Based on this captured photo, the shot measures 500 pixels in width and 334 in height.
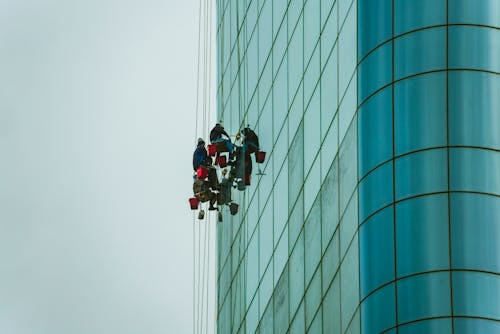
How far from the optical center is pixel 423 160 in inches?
2344

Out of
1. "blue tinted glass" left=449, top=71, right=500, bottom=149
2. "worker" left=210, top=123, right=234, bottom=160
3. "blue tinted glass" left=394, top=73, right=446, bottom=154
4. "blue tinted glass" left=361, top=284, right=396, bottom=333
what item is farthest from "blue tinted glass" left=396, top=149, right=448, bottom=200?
"worker" left=210, top=123, right=234, bottom=160

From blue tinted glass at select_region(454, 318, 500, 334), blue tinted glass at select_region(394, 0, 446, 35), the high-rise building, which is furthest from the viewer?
blue tinted glass at select_region(394, 0, 446, 35)

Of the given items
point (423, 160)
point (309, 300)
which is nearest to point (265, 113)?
point (309, 300)

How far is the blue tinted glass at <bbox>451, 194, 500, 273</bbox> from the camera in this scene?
190 feet

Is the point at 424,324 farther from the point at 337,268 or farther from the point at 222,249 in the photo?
the point at 222,249

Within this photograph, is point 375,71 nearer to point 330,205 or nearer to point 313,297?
point 330,205

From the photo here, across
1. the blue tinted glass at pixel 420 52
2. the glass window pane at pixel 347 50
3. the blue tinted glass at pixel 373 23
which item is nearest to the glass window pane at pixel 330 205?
the glass window pane at pixel 347 50

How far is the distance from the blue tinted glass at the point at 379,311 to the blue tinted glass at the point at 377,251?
272mm

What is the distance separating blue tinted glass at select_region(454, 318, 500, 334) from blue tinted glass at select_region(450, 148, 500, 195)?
3450mm

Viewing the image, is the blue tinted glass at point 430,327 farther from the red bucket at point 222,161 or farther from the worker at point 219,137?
the worker at point 219,137

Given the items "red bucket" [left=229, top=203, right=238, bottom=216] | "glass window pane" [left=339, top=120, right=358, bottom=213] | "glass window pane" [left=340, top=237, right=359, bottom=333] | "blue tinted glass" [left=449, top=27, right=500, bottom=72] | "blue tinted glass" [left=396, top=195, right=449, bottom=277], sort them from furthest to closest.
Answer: "red bucket" [left=229, top=203, right=238, bottom=216]
"glass window pane" [left=339, top=120, right=358, bottom=213]
"glass window pane" [left=340, top=237, right=359, bottom=333]
"blue tinted glass" [left=449, top=27, right=500, bottom=72]
"blue tinted glass" [left=396, top=195, right=449, bottom=277]

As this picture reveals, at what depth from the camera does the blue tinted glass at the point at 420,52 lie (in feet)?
198

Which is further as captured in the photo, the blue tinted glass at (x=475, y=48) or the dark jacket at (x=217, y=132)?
the dark jacket at (x=217, y=132)

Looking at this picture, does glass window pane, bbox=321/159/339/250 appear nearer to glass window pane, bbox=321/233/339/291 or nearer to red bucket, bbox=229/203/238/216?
glass window pane, bbox=321/233/339/291
